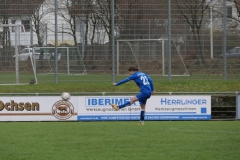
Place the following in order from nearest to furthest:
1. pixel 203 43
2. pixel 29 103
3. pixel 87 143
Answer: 1. pixel 87 143
2. pixel 29 103
3. pixel 203 43

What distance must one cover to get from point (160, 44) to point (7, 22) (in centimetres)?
694

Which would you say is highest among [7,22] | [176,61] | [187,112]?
[7,22]

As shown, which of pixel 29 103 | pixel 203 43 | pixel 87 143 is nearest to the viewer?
pixel 87 143

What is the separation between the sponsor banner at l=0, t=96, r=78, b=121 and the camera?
2059 centimetres

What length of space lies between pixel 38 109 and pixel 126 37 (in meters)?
5.54

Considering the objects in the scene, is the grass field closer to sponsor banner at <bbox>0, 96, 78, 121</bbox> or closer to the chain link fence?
sponsor banner at <bbox>0, 96, 78, 121</bbox>

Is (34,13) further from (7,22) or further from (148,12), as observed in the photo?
(148,12)

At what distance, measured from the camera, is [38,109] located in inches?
816

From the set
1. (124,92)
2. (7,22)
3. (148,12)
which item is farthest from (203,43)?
(7,22)

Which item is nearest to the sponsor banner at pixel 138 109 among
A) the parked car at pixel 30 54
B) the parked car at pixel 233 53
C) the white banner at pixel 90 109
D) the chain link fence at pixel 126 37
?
the white banner at pixel 90 109

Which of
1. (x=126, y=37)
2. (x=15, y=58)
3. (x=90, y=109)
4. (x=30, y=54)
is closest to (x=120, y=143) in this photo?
(x=90, y=109)

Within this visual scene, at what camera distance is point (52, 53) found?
941 inches

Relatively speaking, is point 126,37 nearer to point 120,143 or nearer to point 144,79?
point 144,79

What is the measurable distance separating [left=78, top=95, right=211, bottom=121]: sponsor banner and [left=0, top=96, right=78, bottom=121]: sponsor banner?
16.6 inches
